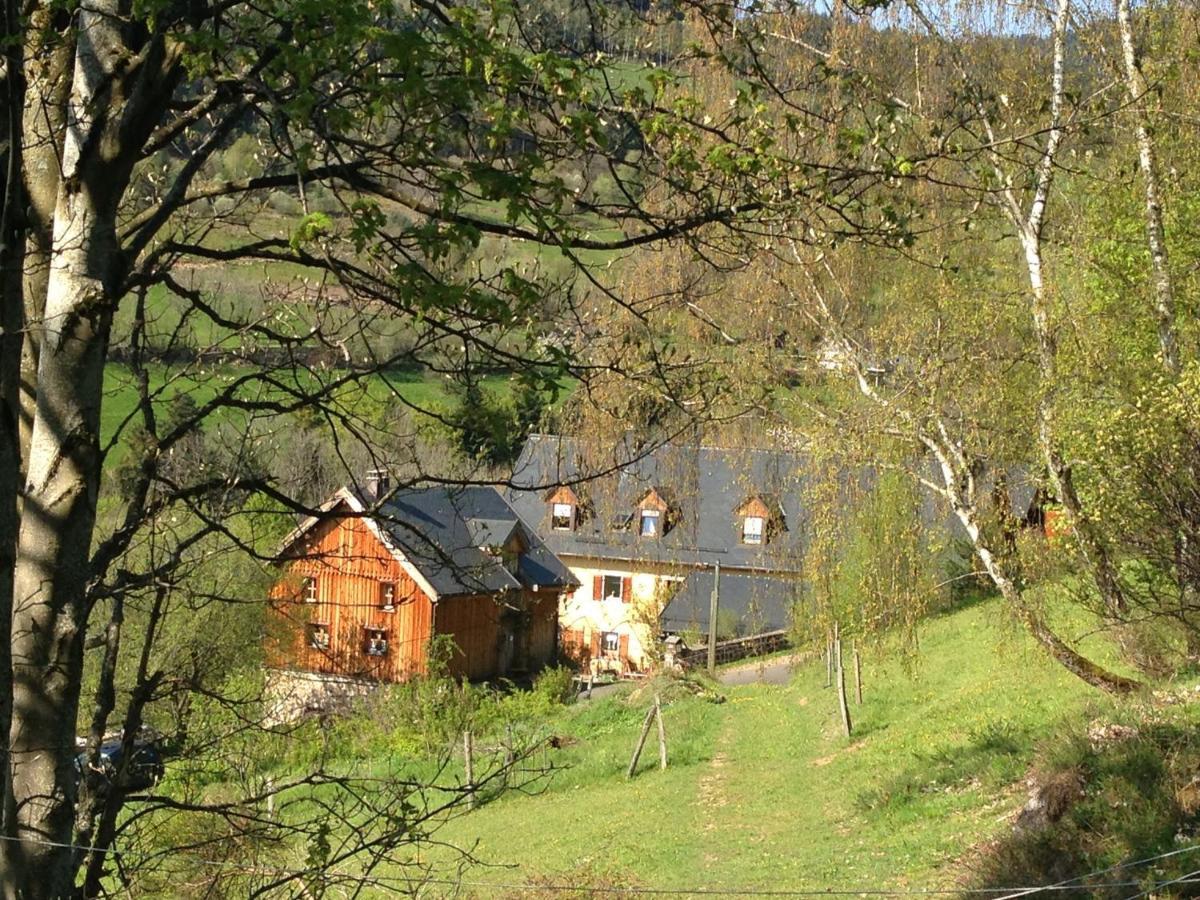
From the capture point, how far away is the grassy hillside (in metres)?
14.4

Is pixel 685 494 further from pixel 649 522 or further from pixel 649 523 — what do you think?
pixel 649 523

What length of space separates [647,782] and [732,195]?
19.7m

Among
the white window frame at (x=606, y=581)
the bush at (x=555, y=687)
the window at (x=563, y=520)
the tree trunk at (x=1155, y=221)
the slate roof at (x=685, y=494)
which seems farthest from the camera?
the white window frame at (x=606, y=581)

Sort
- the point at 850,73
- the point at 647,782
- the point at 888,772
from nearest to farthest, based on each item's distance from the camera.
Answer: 1. the point at 850,73
2. the point at 888,772
3. the point at 647,782

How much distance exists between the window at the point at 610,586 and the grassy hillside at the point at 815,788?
15.6 meters

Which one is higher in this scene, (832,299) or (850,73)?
(832,299)

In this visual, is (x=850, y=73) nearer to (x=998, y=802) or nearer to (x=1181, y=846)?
(x=1181, y=846)

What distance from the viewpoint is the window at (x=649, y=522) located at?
36.1 metres

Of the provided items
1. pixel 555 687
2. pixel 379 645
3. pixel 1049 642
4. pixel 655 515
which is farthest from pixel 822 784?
pixel 655 515

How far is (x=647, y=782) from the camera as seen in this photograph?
2362 centimetres

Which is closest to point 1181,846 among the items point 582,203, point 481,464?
point 481,464

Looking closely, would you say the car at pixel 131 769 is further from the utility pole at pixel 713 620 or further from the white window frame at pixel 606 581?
Answer: the white window frame at pixel 606 581

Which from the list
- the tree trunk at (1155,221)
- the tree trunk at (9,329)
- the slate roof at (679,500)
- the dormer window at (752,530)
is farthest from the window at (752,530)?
the tree trunk at (9,329)

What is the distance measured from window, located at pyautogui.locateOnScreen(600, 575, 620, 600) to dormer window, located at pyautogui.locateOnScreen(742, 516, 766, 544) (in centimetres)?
454
